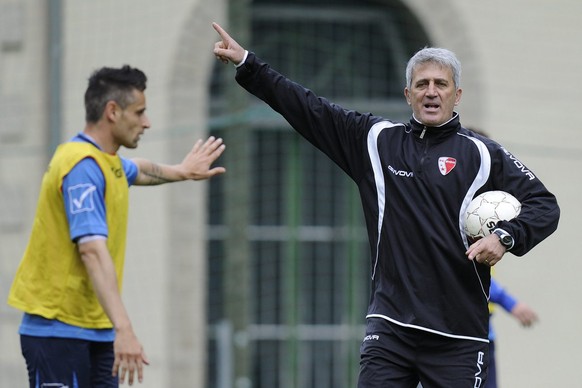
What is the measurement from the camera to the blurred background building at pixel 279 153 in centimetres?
1179

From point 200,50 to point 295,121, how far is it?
5.94 metres

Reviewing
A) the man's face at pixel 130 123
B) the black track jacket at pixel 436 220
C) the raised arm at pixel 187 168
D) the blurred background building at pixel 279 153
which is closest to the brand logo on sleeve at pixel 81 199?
the man's face at pixel 130 123

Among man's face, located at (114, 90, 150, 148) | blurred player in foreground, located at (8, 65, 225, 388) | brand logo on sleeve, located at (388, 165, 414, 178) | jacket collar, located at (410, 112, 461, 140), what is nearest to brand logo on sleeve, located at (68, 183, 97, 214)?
blurred player in foreground, located at (8, 65, 225, 388)

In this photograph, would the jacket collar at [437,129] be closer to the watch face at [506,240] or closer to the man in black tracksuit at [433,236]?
the man in black tracksuit at [433,236]

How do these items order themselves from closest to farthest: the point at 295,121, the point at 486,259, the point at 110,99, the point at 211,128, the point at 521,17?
the point at 486,259, the point at 295,121, the point at 110,99, the point at 211,128, the point at 521,17

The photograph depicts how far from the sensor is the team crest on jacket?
19.6ft

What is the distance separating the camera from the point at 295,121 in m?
6.30

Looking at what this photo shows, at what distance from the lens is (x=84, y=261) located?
6406 millimetres

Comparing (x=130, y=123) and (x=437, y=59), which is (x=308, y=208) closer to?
(x=130, y=123)

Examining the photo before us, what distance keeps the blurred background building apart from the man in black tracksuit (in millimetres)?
4840

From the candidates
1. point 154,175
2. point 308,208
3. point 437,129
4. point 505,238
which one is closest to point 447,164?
point 437,129

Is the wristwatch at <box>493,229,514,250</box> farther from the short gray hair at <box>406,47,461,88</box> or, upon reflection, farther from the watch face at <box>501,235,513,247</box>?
the short gray hair at <box>406,47,461,88</box>

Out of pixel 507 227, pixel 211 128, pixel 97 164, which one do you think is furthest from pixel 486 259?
pixel 211 128

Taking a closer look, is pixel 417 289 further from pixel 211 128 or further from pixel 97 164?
pixel 211 128
